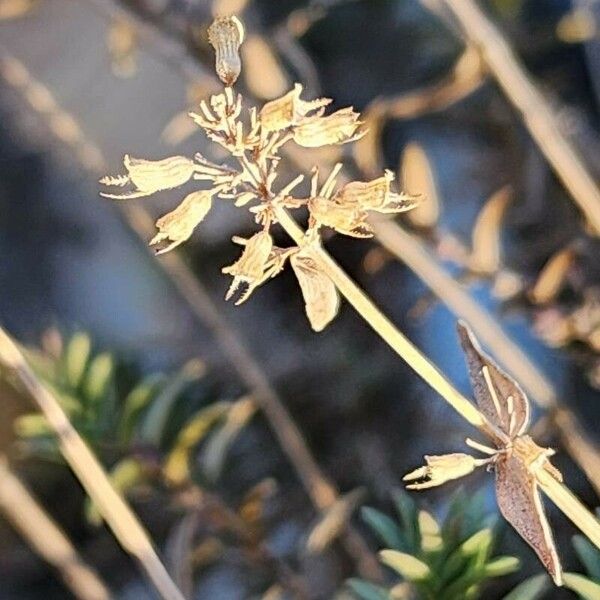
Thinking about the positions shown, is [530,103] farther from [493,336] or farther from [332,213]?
[332,213]

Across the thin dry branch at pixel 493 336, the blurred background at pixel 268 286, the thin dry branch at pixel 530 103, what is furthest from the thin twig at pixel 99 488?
the thin dry branch at pixel 530 103

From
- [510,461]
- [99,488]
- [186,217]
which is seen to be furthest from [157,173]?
[99,488]

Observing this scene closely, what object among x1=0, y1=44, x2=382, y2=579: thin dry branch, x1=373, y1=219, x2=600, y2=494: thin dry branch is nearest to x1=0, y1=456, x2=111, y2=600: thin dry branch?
x1=0, y1=44, x2=382, y2=579: thin dry branch

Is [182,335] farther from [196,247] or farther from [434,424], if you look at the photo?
[434,424]

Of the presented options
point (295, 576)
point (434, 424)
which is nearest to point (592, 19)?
point (434, 424)

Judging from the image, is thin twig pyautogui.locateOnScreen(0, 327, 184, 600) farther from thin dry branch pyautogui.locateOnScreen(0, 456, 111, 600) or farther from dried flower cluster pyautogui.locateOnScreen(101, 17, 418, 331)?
dried flower cluster pyautogui.locateOnScreen(101, 17, 418, 331)

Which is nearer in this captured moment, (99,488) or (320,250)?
(320,250)

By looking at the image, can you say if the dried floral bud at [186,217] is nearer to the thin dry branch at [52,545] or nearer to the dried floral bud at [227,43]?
the dried floral bud at [227,43]
